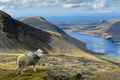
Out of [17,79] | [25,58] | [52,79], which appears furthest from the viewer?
[25,58]

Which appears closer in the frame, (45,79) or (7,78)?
(45,79)

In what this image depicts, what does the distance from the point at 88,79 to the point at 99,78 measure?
4.39 metres

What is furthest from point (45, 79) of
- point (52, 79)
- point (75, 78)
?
point (75, 78)

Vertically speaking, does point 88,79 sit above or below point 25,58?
below

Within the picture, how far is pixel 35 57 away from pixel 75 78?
10880mm

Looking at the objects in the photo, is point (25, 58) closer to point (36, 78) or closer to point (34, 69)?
point (34, 69)

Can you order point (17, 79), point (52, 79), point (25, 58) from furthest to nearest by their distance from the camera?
point (25, 58)
point (17, 79)
point (52, 79)

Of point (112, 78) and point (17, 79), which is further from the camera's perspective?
point (17, 79)

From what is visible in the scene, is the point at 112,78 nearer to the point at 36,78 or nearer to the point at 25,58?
the point at 36,78

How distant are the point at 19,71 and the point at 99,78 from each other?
16.8 meters

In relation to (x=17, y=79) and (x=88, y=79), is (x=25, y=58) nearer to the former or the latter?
(x=17, y=79)

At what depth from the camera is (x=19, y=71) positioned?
225ft

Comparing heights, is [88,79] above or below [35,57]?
below

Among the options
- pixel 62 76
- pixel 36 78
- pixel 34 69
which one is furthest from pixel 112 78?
pixel 34 69
